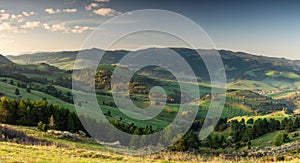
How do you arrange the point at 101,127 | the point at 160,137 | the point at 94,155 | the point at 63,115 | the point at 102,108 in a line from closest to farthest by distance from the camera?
1. the point at 94,155
2. the point at 63,115
3. the point at 160,137
4. the point at 101,127
5. the point at 102,108

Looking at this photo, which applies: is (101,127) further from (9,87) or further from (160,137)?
(9,87)

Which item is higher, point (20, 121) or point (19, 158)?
point (19, 158)

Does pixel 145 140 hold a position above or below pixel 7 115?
below

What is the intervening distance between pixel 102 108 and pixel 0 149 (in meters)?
151

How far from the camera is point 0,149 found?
68.3ft

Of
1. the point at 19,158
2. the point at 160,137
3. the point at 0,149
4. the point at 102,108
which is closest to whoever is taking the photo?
the point at 19,158

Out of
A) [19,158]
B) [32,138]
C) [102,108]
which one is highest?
[19,158]

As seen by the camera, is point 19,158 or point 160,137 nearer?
point 19,158

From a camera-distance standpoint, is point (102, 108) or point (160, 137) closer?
point (160, 137)

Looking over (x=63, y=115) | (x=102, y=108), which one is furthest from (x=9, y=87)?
(x=63, y=115)

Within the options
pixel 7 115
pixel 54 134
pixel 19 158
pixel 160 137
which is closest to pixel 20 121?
pixel 7 115

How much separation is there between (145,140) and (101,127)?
70.7 feet

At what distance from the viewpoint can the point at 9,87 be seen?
522ft

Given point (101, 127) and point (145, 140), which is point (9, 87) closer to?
point (101, 127)
